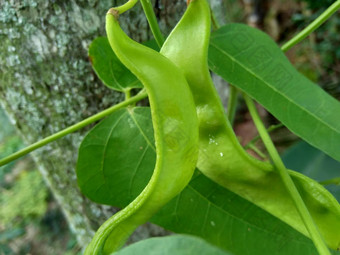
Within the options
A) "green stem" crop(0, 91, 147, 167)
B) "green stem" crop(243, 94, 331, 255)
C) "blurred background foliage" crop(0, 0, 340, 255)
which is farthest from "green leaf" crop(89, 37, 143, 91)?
"blurred background foliage" crop(0, 0, 340, 255)

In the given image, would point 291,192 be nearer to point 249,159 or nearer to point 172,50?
point 249,159

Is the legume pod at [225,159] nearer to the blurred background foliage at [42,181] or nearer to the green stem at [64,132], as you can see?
the green stem at [64,132]

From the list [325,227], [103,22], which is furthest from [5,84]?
[325,227]

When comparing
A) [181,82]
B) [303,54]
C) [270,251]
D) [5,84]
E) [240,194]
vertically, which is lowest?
[303,54]

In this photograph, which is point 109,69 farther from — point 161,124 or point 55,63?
point 161,124

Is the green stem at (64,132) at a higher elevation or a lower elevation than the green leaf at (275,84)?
higher

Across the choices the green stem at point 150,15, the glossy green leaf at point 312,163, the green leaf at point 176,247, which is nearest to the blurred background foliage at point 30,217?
the glossy green leaf at point 312,163

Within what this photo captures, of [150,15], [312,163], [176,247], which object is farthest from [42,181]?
[176,247]
